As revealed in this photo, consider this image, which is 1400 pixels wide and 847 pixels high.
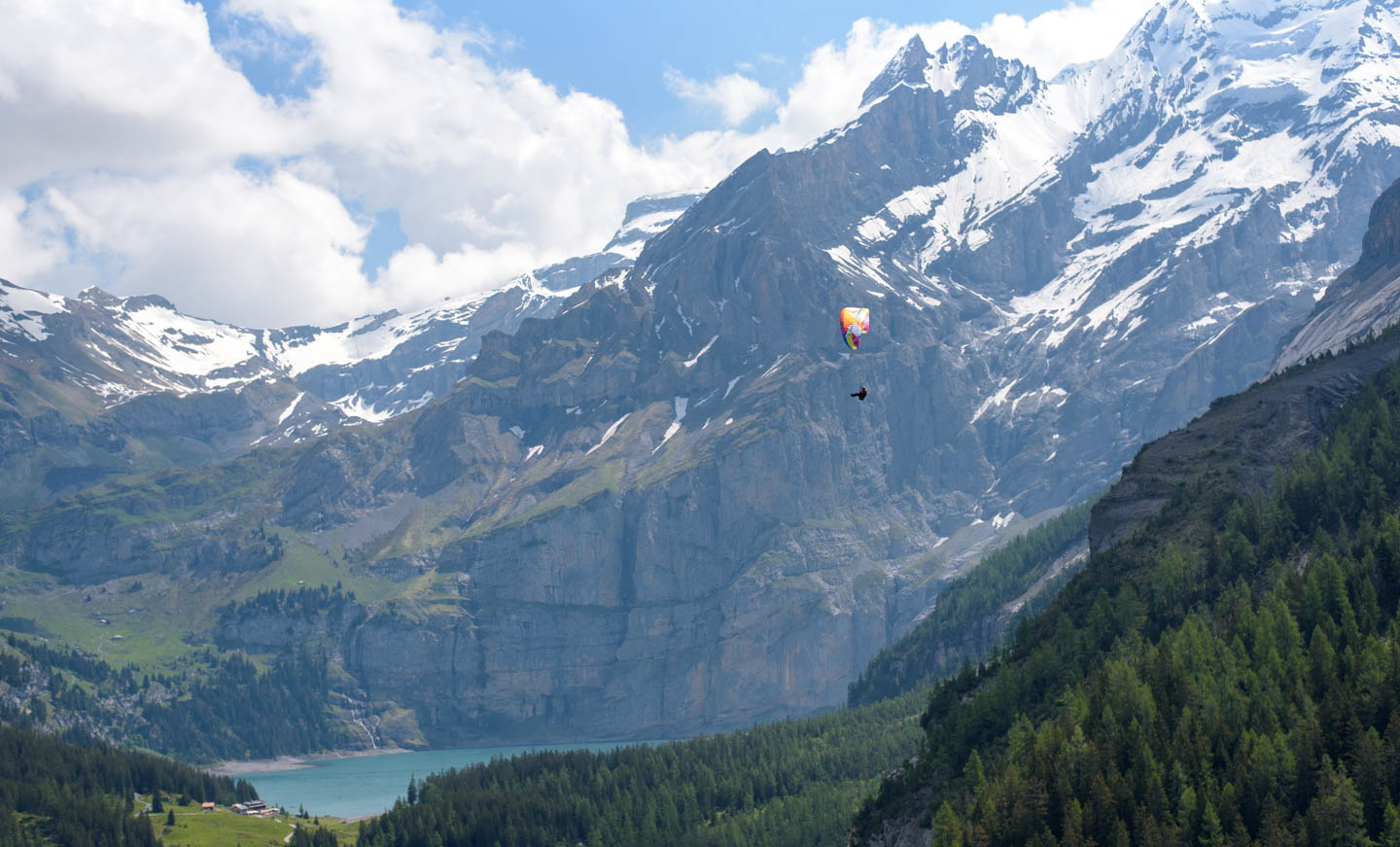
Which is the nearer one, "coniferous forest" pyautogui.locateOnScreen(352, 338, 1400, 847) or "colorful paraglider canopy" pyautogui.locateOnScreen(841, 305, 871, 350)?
"coniferous forest" pyautogui.locateOnScreen(352, 338, 1400, 847)

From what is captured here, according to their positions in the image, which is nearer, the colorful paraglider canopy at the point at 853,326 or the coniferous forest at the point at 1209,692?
the coniferous forest at the point at 1209,692

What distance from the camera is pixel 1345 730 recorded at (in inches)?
4545

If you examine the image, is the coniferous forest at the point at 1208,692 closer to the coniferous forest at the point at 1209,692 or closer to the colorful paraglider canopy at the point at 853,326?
the coniferous forest at the point at 1209,692

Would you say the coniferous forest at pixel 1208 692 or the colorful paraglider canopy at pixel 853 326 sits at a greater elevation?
the colorful paraglider canopy at pixel 853 326

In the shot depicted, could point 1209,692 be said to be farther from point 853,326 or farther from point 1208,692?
point 853,326

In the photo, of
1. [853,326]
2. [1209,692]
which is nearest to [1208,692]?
[1209,692]

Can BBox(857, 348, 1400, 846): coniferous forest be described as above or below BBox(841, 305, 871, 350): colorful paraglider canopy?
below

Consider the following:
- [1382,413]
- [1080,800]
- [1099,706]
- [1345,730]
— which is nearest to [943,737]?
[1099,706]

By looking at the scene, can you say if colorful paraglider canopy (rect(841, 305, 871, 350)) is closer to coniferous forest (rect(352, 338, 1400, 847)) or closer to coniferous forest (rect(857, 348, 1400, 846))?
coniferous forest (rect(352, 338, 1400, 847))

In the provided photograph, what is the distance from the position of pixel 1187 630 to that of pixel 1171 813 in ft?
111

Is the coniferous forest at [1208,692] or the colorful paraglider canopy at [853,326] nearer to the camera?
the coniferous forest at [1208,692]

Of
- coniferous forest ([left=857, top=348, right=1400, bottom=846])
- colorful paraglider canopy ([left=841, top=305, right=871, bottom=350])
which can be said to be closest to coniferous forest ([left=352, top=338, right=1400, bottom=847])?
coniferous forest ([left=857, top=348, right=1400, bottom=846])

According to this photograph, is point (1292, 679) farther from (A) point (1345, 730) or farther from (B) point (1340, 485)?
(B) point (1340, 485)

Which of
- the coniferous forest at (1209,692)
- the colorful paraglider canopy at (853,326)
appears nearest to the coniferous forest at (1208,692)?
the coniferous forest at (1209,692)
